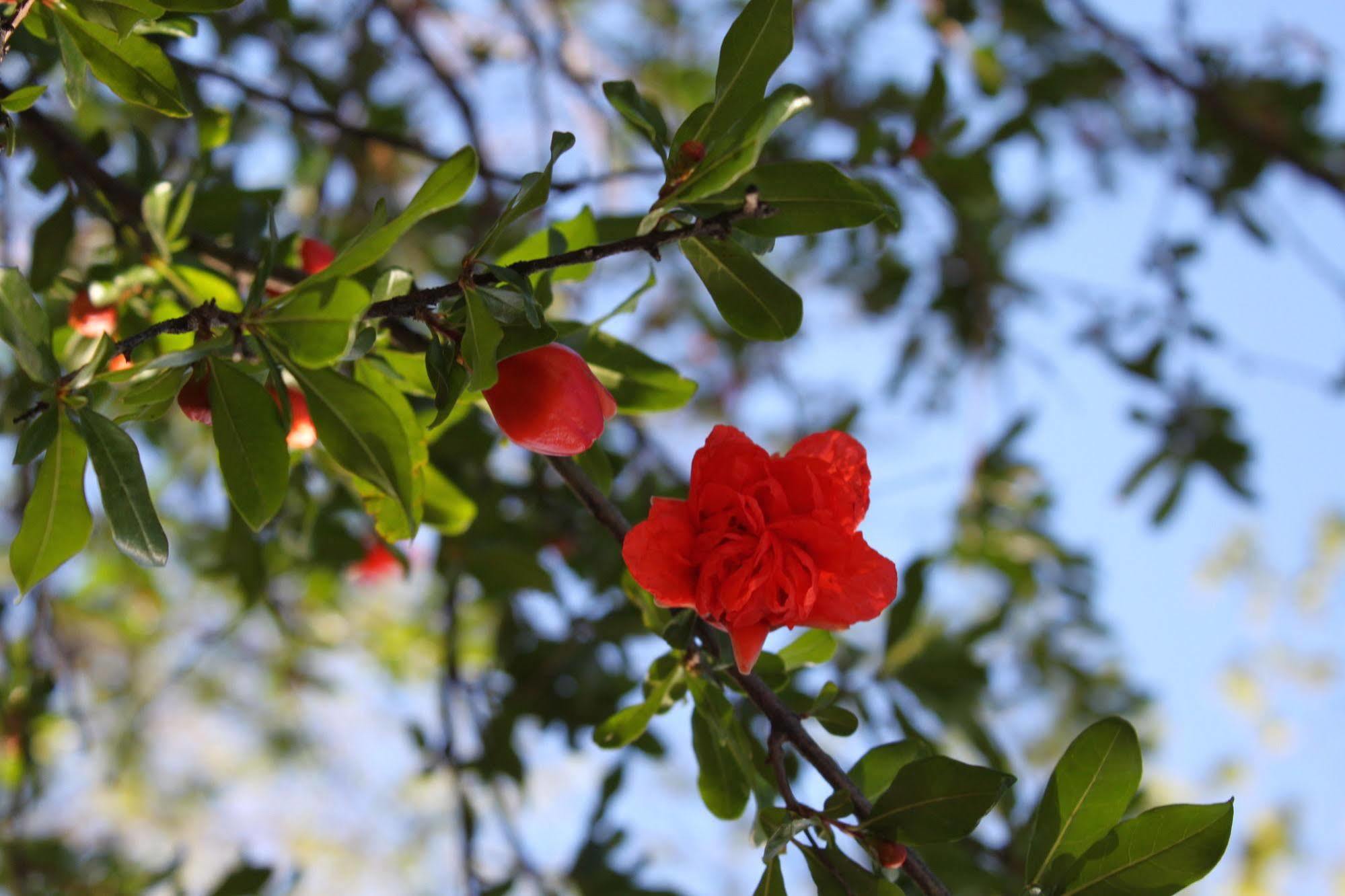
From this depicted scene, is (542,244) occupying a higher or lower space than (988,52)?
lower

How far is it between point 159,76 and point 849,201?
653 millimetres

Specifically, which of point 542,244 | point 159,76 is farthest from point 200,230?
point 542,244

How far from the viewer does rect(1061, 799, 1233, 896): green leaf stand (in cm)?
91

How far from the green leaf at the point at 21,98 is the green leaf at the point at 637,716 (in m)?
0.74

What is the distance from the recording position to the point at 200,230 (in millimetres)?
1468

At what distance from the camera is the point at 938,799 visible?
36.4 inches

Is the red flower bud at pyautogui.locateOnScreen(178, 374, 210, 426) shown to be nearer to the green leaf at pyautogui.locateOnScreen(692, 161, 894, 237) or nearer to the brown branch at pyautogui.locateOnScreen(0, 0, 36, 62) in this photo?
the brown branch at pyautogui.locateOnScreen(0, 0, 36, 62)

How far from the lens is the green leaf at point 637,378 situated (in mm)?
1139

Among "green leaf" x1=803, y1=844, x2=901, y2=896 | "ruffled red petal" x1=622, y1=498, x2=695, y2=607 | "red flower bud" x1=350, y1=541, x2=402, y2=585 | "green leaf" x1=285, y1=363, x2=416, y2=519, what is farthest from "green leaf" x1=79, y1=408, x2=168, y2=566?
"red flower bud" x1=350, y1=541, x2=402, y2=585

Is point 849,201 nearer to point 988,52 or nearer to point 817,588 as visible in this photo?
point 817,588

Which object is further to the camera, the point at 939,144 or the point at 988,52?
the point at 988,52

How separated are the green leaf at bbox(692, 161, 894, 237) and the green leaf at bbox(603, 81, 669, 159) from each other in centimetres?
7

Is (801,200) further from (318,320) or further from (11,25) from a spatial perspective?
(11,25)

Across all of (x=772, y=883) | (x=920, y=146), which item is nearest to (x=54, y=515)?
(x=772, y=883)
